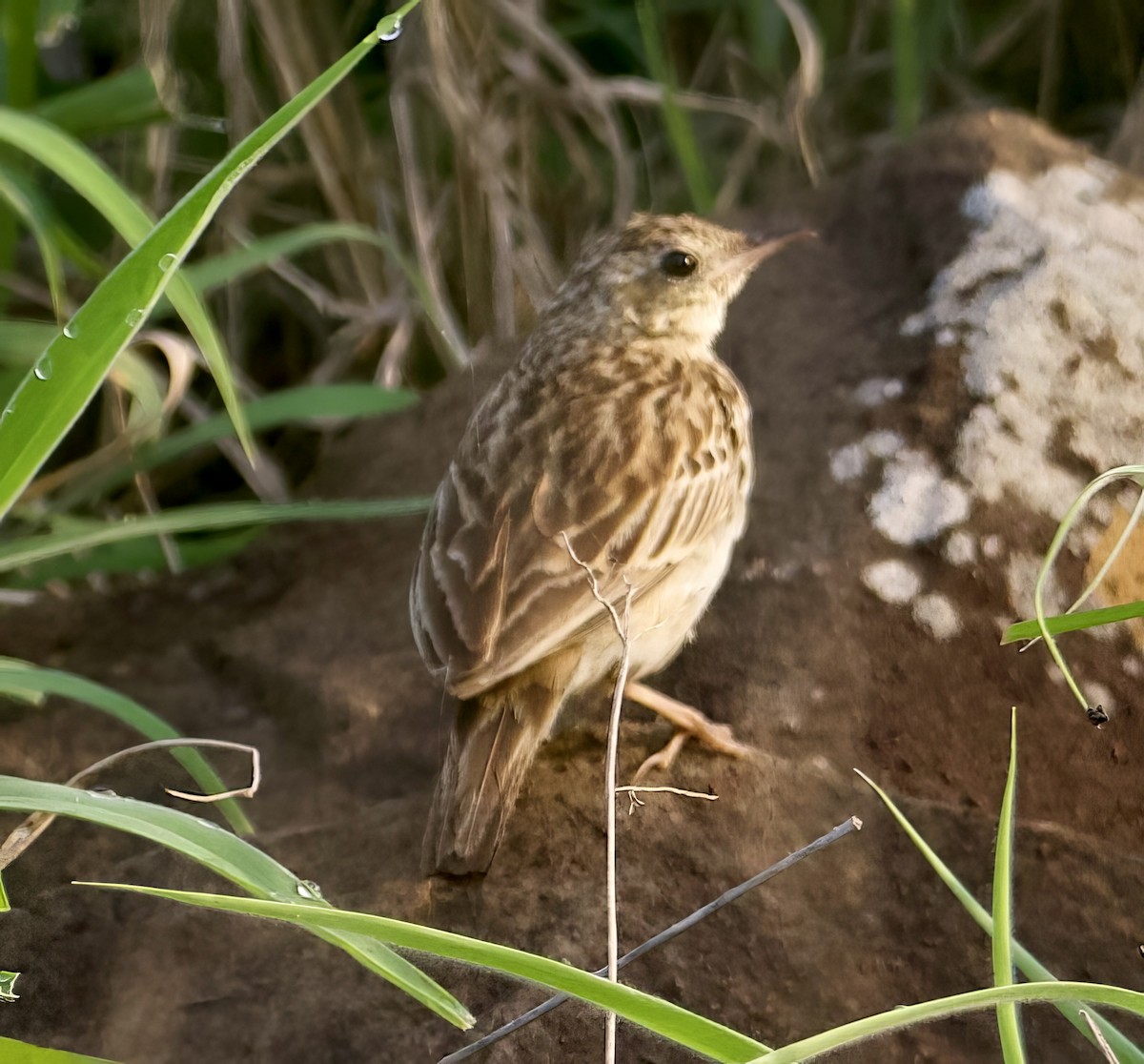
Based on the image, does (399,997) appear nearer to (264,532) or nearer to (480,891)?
(480,891)

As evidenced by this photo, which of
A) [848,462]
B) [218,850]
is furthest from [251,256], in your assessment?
[218,850]

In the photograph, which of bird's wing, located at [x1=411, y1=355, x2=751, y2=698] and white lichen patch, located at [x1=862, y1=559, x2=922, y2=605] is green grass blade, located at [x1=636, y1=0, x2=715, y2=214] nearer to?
bird's wing, located at [x1=411, y1=355, x2=751, y2=698]

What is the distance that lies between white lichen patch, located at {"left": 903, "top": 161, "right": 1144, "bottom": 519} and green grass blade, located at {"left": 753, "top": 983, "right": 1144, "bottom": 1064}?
5.11ft

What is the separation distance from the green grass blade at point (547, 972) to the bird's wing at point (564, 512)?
2.38 feet

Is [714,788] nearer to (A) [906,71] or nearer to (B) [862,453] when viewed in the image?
(B) [862,453]

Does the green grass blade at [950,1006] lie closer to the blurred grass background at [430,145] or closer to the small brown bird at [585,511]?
the small brown bird at [585,511]

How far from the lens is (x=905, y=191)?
3.85 m

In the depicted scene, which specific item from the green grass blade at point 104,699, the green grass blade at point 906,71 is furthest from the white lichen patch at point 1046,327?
the green grass blade at point 104,699

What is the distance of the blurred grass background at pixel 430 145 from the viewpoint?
4.27 metres

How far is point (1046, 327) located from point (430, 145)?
8.27ft

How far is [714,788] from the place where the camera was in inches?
99.7

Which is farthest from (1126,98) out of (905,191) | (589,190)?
(589,190)

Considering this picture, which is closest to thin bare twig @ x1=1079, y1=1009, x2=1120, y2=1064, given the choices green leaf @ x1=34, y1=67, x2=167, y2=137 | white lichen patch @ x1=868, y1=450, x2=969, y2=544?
white lichen patch @ x1=868, y1=450, x2=969, y2=544

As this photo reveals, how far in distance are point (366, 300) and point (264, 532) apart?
1.34 metres
